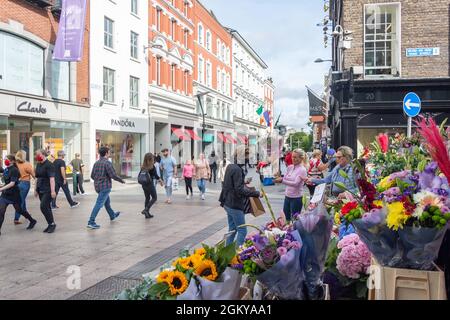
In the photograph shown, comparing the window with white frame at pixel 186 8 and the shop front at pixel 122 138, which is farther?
the window with white frame at pixel 186 8

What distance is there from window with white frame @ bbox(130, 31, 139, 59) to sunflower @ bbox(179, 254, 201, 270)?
84.6 feet

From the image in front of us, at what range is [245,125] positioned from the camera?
5806 cm

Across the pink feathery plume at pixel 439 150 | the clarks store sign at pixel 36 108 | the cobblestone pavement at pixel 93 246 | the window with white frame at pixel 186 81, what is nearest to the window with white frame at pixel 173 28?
the window with white frame at pixel 186 81

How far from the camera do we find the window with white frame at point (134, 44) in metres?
26.6

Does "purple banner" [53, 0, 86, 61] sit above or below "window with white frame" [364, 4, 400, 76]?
above

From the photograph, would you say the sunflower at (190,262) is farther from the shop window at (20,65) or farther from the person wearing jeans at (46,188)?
the shop window at (20,65)

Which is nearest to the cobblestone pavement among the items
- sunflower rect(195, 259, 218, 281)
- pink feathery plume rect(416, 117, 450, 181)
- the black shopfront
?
sunflower rect(195, 259, 218, 281)

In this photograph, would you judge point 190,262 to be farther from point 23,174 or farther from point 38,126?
point 38,126

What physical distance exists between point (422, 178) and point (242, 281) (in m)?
1.15

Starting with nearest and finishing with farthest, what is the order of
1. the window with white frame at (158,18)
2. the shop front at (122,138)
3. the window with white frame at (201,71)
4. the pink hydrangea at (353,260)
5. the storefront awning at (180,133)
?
the pink hydrangea at (353,260) < the shop front at (122,138) < the window with white frame at (158,18) < the storefront awning at (180,133) < the window with white frame at (201,71)

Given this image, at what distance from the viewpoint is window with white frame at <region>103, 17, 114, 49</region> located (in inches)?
943

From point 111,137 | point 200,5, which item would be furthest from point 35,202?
point 200,5

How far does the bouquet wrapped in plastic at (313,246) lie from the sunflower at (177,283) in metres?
0.66

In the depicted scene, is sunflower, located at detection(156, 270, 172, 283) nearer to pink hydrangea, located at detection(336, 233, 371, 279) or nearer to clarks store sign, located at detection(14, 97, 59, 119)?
pink hydrangea, located at detection(336, 233, 371, 279)
